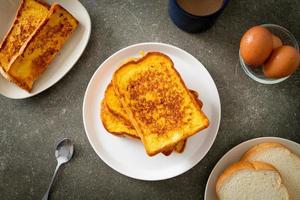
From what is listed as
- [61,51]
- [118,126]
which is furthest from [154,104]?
[61,51]

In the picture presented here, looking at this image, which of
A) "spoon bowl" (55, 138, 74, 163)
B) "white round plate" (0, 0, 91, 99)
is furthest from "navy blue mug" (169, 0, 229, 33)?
"spoon bowl" (55, 138, 74, 163)

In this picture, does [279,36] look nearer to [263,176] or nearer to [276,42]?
[276,42]

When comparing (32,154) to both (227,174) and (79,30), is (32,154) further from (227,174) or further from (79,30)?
(227,174)

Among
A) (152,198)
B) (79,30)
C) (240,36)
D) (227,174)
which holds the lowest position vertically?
(152,198)

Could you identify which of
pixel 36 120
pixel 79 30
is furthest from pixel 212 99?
pixel 36 120

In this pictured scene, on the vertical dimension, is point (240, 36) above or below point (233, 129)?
above

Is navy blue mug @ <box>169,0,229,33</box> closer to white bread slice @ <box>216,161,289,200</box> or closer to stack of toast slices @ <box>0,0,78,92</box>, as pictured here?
stack of toast slices @ <box>0,0,78,92</box>
